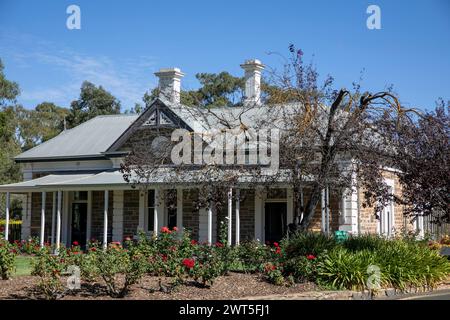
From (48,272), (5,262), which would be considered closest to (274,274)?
(48,272)

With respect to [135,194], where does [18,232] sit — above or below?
below

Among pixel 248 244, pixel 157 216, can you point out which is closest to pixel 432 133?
pixel 248 244

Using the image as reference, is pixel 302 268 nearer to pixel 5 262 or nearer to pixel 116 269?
pixel 116 269

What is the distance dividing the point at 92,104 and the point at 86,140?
86.3ft

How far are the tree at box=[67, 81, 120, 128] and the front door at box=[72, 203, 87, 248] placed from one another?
26.7 metres

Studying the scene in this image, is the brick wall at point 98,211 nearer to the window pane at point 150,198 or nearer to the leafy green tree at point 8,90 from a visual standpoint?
the window pane at point 150,198

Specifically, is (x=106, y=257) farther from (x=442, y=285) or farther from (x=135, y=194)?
(x=135, y=194)

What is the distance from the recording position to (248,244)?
14180mm

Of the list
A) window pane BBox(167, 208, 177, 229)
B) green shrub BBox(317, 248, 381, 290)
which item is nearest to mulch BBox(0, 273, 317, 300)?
green shrub BBox(317, 248, 381, 290)

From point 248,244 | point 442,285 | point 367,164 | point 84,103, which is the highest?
point 84,103

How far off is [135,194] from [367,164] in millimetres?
12323

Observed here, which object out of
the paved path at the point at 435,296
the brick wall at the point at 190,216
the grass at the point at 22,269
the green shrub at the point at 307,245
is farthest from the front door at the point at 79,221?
the paved path at the point at 435,296

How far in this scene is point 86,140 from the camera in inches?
1053

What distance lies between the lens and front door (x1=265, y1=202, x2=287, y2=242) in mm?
21516
